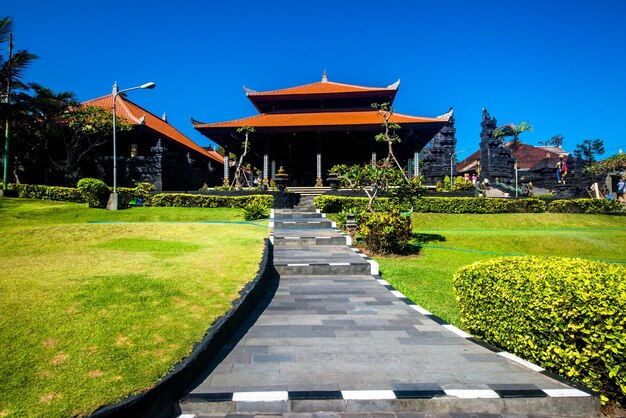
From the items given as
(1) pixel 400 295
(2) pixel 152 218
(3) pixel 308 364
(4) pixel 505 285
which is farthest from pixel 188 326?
(2) pixel 152 218

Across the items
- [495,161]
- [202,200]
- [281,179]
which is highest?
[495,161]

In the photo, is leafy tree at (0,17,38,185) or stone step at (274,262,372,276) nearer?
stone step at (274,262,372,276)

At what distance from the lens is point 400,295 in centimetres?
610

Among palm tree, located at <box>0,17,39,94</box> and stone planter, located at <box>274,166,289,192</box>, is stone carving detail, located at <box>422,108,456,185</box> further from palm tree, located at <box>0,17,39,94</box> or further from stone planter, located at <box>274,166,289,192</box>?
palm tree, located at <box>0,17,39,94</box>

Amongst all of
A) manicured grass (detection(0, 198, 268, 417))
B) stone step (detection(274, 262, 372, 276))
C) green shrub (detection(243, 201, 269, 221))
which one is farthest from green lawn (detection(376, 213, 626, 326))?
green shrub (detection(243, 201, 269, 221))

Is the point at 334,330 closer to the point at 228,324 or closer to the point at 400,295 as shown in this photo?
the point at 228,324

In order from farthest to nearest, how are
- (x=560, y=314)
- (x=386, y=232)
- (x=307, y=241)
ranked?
(x=307, y=241) → (x=386, y=232) → (x=560, y=314)

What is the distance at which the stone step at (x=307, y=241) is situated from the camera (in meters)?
10.7

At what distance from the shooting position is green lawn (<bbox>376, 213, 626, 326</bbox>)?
22.7ft

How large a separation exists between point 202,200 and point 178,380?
57.3 ft

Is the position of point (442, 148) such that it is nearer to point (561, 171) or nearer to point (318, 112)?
point (561, 171)

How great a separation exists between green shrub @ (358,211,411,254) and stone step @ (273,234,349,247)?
811 millimetres

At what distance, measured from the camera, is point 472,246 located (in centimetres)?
1184

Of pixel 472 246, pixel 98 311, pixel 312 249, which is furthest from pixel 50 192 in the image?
pixel 472 246
